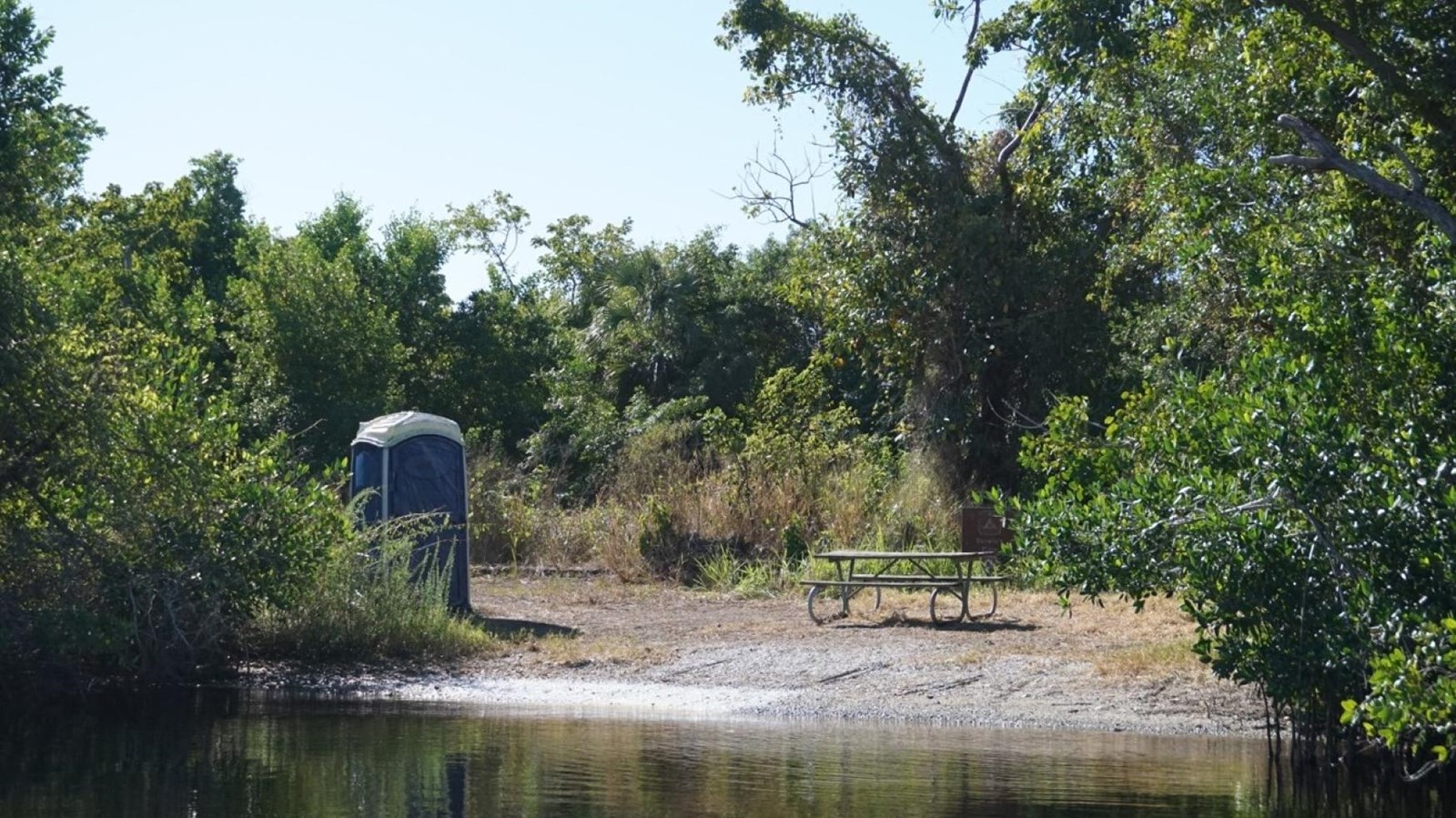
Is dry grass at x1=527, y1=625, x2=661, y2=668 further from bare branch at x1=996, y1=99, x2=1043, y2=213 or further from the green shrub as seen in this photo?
bare branch at x1=996, y1=99, x2=1043, y2=213

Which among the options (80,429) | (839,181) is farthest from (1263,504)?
(839,181)

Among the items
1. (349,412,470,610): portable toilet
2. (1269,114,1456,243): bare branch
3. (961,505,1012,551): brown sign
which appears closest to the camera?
(1269,114,1456,243): bare branch

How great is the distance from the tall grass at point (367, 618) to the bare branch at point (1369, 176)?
9419 mm

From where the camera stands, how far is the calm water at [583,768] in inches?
395

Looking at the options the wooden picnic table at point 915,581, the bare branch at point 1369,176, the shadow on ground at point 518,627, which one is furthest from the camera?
the wooden picnic table at point 915,581

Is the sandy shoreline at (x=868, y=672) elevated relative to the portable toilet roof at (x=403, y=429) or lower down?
lower down

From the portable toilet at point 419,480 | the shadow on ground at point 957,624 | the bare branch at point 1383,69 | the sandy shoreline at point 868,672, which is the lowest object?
the sandy shoreline at point 868,672

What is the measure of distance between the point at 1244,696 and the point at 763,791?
5.59 metres

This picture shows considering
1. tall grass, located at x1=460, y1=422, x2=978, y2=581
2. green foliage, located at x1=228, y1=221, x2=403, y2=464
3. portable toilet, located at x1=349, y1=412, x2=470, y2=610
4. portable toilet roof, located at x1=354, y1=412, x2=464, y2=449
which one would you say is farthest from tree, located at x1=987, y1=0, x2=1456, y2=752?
green foliage, located at x1=228, y1=221, x2=403, y2=464

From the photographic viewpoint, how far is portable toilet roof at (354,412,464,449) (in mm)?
19359

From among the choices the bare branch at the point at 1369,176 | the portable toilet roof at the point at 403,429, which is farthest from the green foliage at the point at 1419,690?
the portable toilet roof at the point at 403,429

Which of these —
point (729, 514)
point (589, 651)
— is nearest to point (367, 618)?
point (589, 651)

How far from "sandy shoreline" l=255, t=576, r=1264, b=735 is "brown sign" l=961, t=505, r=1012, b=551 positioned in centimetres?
208

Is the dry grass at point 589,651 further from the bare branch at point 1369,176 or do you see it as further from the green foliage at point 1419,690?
the green foliage at point 1419,690
